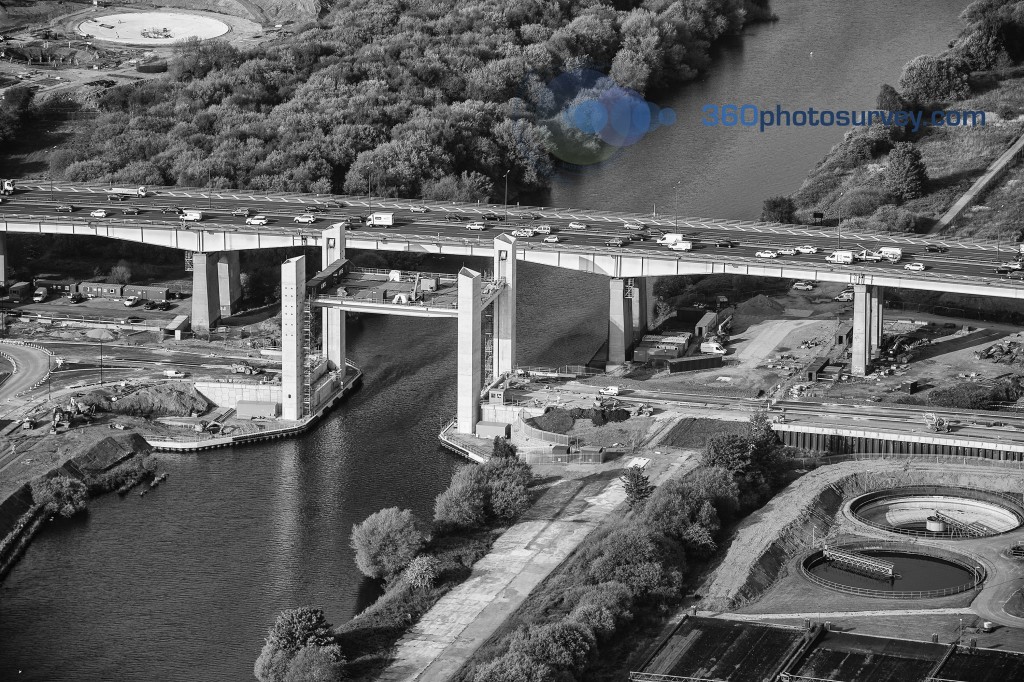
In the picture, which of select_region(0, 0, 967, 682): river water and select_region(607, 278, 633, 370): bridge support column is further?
select_region(607, 278, 633, 370): bridge support column

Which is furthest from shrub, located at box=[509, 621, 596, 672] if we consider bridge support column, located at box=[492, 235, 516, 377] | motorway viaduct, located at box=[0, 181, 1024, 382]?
motorway viaduct, located at box=[0, 181, 1024, 382]

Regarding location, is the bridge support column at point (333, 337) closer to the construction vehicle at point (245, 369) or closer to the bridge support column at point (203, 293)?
the construction vehicle at point (245, 369)

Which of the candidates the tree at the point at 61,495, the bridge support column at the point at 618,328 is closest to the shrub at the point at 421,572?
the tree at the point at 61,495

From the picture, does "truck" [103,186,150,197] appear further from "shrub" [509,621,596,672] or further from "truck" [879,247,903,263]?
"shrub" [509,621,596,672]

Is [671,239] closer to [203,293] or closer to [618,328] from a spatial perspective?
[618,328]

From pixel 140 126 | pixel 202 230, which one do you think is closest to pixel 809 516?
pixel 202 230

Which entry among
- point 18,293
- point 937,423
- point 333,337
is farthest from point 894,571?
point 18,293

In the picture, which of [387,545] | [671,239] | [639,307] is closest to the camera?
[387,545]
